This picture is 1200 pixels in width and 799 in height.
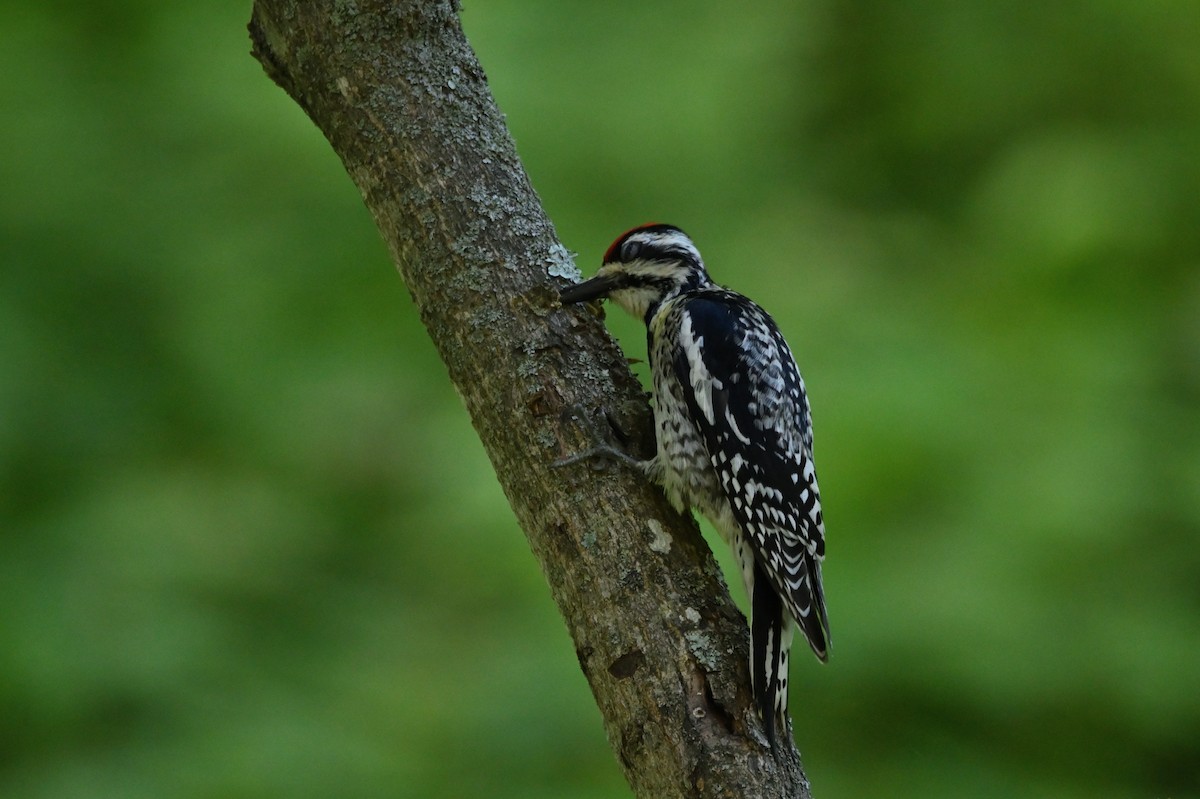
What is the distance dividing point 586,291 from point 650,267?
70 cm

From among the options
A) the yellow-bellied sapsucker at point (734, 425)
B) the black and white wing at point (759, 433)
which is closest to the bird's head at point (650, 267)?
the yellow-bellied sapsucker at point (734, 425)

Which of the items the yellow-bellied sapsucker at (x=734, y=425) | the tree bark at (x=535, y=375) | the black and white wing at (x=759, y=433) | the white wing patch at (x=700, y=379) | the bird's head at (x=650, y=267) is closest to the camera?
the tree bark at (x=535, y=375)

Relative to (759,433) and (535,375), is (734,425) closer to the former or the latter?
(759,433)

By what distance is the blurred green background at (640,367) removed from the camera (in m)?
4.51

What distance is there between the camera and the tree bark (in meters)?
2.46

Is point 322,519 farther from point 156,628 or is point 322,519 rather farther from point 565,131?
point 565,131

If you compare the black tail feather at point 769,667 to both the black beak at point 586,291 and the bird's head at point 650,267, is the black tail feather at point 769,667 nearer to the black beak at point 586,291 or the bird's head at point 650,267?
the black beak at point 586,291

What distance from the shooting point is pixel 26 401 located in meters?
5.42

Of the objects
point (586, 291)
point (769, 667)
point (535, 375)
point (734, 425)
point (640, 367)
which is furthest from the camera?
point (640, 367)

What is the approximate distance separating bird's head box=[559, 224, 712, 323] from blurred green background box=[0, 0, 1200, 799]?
1.08 metres

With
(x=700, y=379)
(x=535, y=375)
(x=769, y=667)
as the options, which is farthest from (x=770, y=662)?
(x=700, y=379)

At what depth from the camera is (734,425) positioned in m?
3.30

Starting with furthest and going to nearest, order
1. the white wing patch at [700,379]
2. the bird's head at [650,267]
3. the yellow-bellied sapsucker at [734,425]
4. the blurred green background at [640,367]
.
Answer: the blurred green background at [640,367], the bird's head at [650,267], the white wing patch at [700,379], the yellow-bellied sapsucker at [734,425]

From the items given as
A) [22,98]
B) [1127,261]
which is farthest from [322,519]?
[1127,261]
